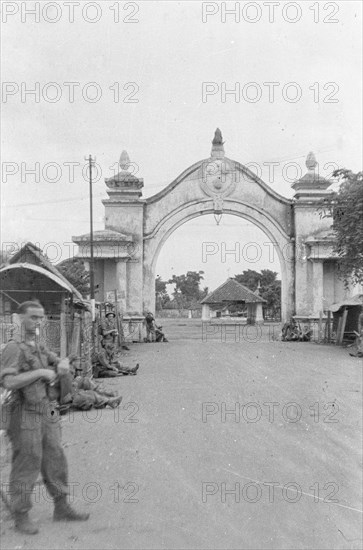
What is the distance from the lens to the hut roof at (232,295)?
48.1 metres

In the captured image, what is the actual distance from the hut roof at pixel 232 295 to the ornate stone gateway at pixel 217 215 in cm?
2321

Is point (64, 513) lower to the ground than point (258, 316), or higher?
lower

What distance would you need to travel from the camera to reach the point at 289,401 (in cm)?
994

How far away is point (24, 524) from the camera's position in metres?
4.68

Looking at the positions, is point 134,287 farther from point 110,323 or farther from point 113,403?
point 113,403

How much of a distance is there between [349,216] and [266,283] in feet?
169

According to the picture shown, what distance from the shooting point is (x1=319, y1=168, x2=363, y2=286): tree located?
59.7 ft

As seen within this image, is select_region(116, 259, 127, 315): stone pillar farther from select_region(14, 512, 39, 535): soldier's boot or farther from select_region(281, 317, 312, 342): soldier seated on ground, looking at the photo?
select_region(14, 512, 39, 535): soldier's boot

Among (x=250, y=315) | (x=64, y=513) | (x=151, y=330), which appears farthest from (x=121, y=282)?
(x=250, y=315)

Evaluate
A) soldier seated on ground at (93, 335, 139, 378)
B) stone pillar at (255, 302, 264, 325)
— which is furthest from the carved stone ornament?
stone pillar at (255, 302, 264, 325)

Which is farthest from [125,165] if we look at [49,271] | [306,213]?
[49,271]

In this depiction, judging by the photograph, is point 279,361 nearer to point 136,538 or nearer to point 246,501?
point 246,501

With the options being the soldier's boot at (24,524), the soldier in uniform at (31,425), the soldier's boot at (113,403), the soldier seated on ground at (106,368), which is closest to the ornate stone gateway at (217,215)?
the soldier seated on ground at (106,368)

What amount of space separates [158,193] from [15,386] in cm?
2026
